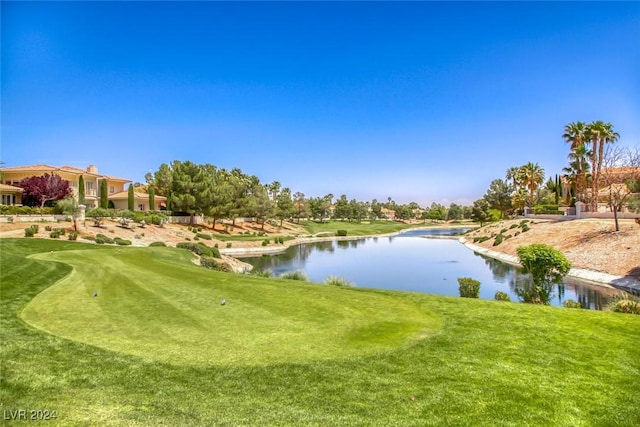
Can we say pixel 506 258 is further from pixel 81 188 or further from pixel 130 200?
pixel 81 188

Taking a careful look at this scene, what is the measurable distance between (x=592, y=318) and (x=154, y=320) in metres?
10.9

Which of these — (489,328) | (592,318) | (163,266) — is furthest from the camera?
(163,266)

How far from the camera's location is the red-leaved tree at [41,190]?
52562 millimetres

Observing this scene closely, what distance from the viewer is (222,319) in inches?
386

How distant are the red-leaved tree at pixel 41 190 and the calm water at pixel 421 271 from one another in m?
30.0

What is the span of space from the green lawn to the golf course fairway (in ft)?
Result: 0.18

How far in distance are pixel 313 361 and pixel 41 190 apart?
59568 millimetres

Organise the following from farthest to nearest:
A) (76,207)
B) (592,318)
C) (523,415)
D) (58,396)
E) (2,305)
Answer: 1. (76,207)
2. (2,305)
3. (592,318)
4. (58,396)
5. (523,415)

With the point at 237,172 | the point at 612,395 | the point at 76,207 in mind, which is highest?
the point at 237,172

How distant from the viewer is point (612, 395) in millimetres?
5930

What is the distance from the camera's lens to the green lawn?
5438mm

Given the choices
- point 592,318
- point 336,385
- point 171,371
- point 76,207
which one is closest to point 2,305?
point 171,371

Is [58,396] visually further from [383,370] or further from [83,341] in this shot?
[383,370]

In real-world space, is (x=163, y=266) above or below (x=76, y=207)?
below
